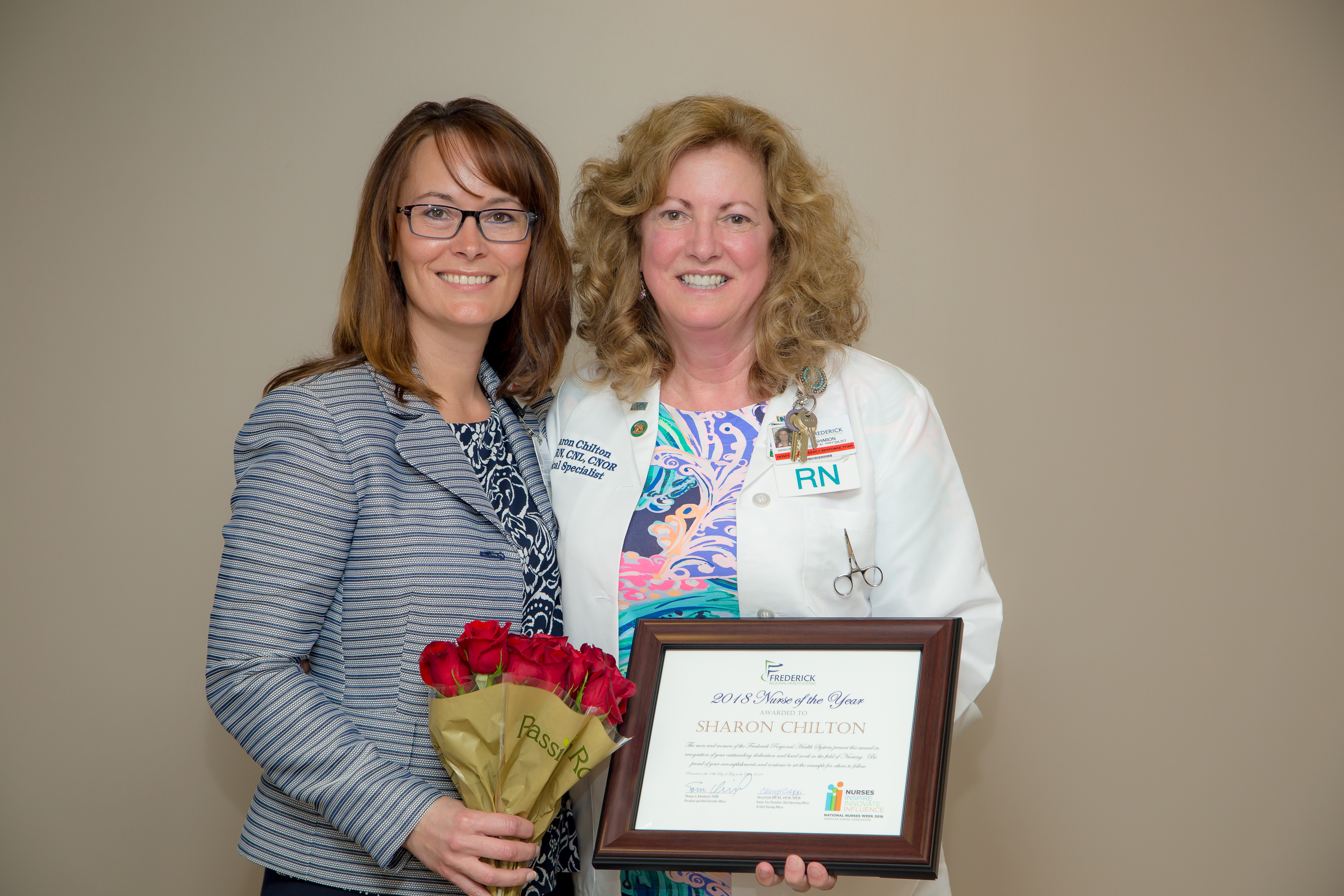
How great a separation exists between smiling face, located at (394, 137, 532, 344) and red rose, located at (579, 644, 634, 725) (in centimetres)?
94

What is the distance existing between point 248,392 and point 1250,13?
381 centimetres

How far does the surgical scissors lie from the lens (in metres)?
2.32

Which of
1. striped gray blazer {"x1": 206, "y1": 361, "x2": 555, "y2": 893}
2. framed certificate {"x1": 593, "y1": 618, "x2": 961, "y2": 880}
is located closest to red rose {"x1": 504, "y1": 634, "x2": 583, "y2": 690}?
framed certificate {"x1": 593, "y1": 618, "x2": 961, "y2": 880}

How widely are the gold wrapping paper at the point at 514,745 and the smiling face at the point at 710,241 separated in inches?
43.4

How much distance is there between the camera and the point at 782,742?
1905 mm

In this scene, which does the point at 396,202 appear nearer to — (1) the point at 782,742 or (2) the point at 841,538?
(2) the point at 841,538

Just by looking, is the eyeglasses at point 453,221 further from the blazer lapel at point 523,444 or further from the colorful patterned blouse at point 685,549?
the colorful patterned blouse at point 685,549

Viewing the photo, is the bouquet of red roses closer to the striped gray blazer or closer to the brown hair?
the striped gray blazer

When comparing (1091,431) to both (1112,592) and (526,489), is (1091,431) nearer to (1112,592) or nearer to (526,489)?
(1112,592)

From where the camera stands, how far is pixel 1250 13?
3428 mm

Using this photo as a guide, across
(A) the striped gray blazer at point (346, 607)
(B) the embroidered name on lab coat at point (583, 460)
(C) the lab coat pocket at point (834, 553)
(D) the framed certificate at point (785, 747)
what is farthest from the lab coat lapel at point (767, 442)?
(A) the striped gray blazer at point (346, 607)

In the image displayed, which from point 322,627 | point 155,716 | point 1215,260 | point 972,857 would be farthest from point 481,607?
point 1215,260

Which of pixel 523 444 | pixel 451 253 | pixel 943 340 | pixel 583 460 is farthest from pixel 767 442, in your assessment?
pixel 943 340
